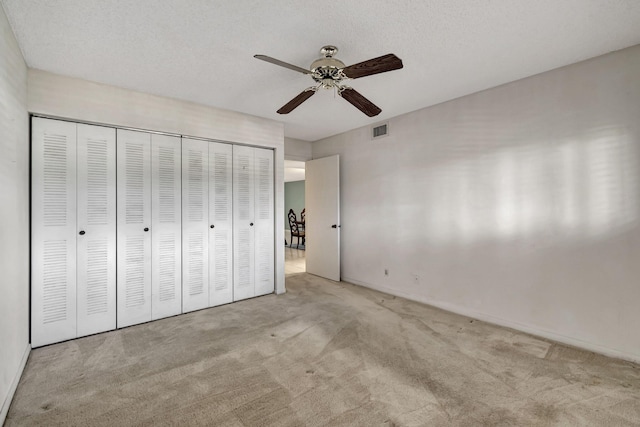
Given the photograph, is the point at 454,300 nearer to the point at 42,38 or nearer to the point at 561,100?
the point at 561,100

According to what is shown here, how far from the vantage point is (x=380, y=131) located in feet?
14.1

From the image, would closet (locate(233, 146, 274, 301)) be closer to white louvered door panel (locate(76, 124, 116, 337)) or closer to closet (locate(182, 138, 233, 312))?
closet (locate(182, 138, 233, 312))

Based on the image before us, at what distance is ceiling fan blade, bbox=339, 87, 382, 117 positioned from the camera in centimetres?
240

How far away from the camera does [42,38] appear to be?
7.02 feet

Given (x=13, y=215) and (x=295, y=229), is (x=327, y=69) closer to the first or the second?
(x=13, y=215)

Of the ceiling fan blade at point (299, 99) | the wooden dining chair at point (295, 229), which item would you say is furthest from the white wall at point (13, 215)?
the wooden dining chair at point (295, 229)

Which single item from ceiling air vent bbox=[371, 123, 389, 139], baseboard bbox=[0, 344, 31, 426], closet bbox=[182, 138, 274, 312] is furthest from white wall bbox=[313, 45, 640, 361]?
baseboard bbox=[0, 344, 31, 426]

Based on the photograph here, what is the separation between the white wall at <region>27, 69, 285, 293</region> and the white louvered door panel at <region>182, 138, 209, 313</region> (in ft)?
0.89

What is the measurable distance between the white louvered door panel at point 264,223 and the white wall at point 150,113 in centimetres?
9

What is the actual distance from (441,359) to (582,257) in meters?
1.59

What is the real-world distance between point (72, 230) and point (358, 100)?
299 centimetres

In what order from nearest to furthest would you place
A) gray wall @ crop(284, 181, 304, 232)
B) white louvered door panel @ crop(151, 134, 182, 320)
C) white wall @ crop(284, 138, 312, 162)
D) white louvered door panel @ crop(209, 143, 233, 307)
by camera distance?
white louvered door panel @ crop(151, 134, 182, 320), white louvered door panel @ crop(209, 143, 233, 307), white wall @ crop(284, 138, 312, 162), gray wall @ crop(284, 181, 304, 232)

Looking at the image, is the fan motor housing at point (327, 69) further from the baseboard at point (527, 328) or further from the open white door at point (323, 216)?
the baseboard at point (527, 328)

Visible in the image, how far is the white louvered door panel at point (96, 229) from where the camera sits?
283cm
